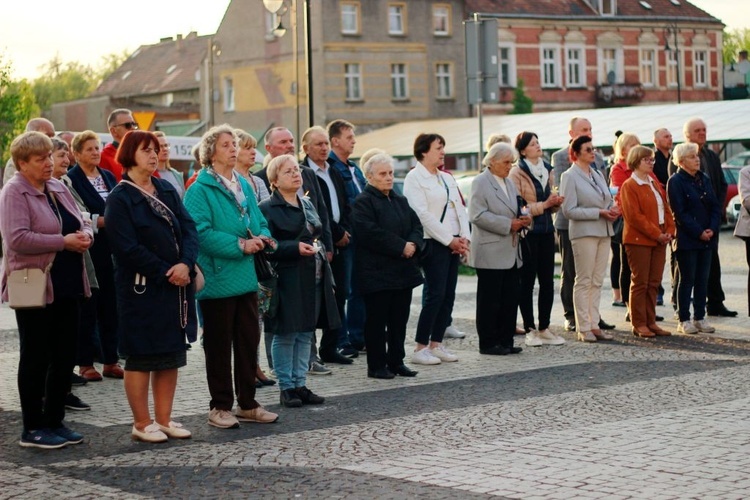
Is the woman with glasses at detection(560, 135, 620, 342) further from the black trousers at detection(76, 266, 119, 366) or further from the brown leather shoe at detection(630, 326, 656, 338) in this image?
the black trousers at detection(76, 266, 119, 366)

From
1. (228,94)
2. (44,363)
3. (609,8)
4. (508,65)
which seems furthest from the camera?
(609,8)

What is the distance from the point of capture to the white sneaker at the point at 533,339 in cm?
1386

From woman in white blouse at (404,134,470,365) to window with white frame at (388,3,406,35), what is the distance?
183ft

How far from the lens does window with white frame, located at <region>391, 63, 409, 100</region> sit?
223 ft

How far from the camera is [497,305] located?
43.0ft

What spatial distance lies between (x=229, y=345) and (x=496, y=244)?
168 inches

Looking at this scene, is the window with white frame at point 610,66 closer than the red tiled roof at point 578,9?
No

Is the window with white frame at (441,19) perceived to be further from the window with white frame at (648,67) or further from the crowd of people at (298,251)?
the crowd of people at (298,251)

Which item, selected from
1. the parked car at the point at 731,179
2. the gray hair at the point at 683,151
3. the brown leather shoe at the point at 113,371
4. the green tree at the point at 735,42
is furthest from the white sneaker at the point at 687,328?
the green tree at the point at 735,42

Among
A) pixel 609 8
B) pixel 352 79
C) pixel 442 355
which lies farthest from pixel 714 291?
pixel 609 8

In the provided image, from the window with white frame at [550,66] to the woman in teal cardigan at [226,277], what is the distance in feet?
212

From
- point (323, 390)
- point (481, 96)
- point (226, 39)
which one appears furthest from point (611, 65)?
point (323, 390)

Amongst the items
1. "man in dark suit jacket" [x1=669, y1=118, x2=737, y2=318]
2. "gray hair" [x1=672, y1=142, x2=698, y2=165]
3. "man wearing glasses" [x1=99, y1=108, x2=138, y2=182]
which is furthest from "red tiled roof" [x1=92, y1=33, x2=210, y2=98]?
"man wearing glasses" [x1=99, y1=108, x2=138, y2=182]

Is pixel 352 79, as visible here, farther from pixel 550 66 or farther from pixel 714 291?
pixel 714 291
